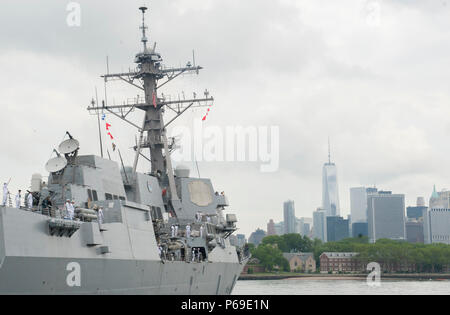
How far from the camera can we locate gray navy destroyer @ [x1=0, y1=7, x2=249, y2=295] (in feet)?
71.5

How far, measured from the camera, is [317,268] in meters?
134

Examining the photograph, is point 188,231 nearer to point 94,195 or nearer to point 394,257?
point 94,195

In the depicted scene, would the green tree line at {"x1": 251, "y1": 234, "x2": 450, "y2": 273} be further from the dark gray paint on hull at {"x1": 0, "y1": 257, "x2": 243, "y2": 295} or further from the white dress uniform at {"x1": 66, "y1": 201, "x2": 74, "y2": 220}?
the white dress uniform at {"x1": 66, "y1": 201, "x2": 74, "y2": 220}

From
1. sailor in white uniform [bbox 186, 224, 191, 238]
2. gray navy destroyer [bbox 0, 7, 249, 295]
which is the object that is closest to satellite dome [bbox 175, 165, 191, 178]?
gray navy destroyer [bbox 0, 7, 249, 295]

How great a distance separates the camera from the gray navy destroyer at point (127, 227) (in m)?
21.8

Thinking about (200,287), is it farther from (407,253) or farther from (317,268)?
(317,268)

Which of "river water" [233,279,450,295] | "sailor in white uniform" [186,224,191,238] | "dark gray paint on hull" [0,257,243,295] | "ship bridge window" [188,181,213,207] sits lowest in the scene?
"river water" [233,279,450,295]

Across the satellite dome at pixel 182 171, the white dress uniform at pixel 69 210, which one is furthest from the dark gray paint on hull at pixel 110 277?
the satellite dome at pixel 182 171

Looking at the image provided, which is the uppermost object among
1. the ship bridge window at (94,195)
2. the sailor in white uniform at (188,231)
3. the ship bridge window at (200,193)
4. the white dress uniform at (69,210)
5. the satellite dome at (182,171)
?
the satellite dome at (182,171)

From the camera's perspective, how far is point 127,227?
88.4 ft

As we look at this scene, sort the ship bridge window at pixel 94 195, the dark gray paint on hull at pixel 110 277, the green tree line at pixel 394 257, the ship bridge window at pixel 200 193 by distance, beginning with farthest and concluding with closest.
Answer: the green tree line at pixel 394 257, the ship bridge window at pixel 200 193, the ship bridge window at pixel 94 195, the dark gray paint on hull at pixel 110 277

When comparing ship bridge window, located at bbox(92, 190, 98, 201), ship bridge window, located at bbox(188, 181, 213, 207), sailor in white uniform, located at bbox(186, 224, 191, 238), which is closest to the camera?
ship bridge window, located at bbox(92, 190, 98, 201)

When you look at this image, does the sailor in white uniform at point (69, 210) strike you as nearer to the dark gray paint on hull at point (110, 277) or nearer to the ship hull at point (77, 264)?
the ship hull at point (77, 264)
